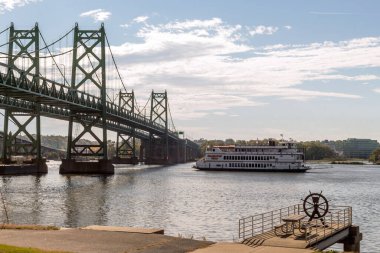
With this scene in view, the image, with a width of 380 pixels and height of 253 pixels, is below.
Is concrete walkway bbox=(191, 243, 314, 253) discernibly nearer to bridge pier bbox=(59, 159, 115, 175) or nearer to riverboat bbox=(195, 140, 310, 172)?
bridge pier bbox=(59, 159, 115, 175)

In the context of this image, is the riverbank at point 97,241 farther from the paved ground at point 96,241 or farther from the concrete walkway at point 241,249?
the concrete walkway at point 241,249

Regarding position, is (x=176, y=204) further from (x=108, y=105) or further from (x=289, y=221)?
(x=108, y=105)

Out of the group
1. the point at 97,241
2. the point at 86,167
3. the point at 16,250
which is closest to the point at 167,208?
the point at 97,241

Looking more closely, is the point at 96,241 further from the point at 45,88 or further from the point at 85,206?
the point at 45,88

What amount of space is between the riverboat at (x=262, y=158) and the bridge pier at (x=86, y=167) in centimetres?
4445

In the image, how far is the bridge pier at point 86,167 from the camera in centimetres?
11850

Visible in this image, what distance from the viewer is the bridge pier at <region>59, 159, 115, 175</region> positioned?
118500 mm

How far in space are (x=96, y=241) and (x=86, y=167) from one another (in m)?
96.5

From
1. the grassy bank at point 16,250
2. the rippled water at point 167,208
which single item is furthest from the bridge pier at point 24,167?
the grassy bank at point 16,250

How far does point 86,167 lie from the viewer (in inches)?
4665

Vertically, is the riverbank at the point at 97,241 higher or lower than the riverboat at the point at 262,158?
lower

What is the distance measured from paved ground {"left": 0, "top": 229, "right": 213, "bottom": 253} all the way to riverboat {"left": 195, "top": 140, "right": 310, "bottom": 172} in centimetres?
12736

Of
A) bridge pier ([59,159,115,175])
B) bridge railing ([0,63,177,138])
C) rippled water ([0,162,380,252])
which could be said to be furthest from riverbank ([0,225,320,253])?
bridge pier ([59,159,115,175])

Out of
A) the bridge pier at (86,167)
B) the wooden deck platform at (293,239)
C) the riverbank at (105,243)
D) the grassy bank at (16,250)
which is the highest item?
the bridge pier at (86,167)
